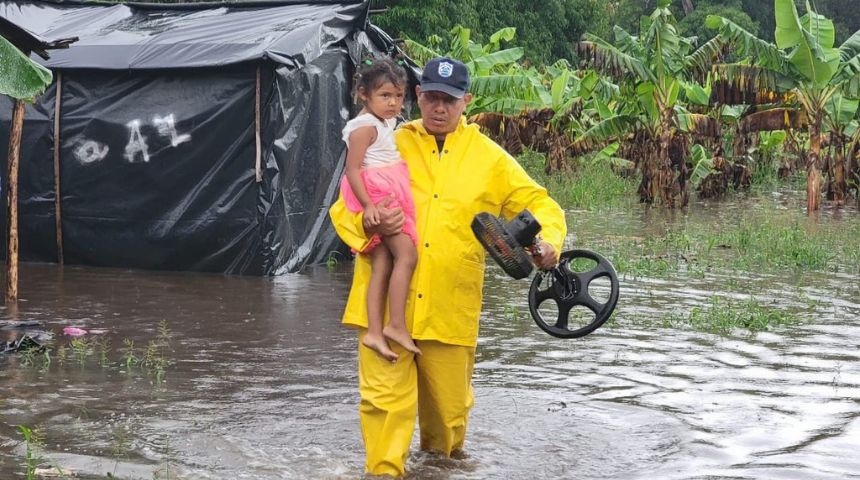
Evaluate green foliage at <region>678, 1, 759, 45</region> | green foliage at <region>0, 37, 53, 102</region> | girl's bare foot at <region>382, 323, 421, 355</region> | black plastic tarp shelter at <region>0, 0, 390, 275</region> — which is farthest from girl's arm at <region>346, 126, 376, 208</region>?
green foliage at <region>678, 1, 759, 45</region>

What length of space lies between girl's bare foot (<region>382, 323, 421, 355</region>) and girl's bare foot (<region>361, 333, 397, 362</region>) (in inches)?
1.3

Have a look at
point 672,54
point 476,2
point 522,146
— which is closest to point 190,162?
point 672,54

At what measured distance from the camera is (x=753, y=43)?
17.8 meters

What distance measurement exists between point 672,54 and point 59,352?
12400mm

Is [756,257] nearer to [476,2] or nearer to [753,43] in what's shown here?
[753,43]

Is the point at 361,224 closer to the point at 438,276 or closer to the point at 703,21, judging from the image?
the point at 438,276

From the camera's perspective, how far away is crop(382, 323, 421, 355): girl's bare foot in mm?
4980

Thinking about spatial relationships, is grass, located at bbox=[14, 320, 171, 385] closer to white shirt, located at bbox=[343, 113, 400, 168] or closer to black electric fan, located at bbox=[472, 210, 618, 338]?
white shirt, located at bbox=[343, 113, 400, 168]

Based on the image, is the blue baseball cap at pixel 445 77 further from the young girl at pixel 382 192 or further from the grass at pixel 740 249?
the grass at pixel 740 249

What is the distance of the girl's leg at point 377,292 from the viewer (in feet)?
16.4

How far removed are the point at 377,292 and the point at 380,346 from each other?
0.78 ft

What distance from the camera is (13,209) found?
9516 mm

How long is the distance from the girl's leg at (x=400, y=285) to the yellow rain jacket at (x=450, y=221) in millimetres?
48

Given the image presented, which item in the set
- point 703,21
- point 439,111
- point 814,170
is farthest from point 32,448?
point 703,21
